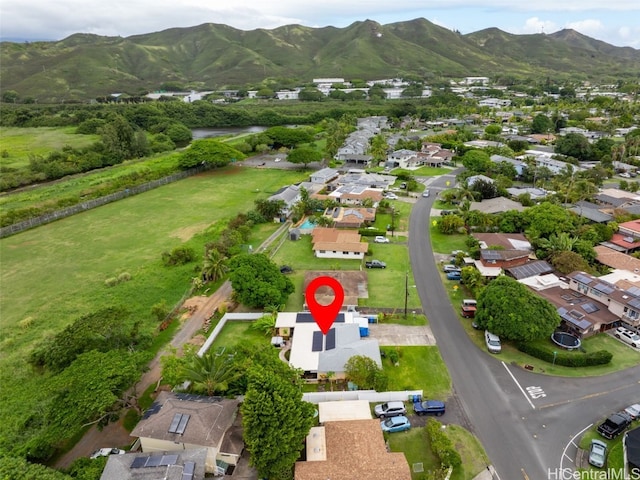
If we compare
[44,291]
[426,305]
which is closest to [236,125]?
[44,291]

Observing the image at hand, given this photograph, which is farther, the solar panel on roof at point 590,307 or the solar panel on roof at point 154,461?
the solar panel on roof at point 590,307

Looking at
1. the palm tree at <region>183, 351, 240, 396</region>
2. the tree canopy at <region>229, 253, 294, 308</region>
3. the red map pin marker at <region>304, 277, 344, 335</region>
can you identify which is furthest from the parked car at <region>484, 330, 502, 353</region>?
the palm tree at <region>183, 351, 240, 396</region>

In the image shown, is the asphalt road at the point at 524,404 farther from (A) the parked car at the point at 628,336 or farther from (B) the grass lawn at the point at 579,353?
(A) the parked car at the point at 628,336

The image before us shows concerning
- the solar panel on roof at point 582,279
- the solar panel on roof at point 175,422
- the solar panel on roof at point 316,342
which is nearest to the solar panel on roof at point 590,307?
the solar panel on roof at point 582,279

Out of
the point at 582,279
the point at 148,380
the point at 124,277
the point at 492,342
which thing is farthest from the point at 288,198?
the point at 582,279

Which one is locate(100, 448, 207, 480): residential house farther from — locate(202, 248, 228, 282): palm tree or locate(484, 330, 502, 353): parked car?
locate(202, 248, 228, 282): palm tree

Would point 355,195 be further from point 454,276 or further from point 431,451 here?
point 431,451
